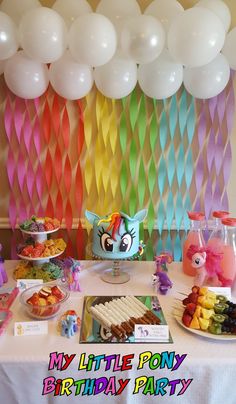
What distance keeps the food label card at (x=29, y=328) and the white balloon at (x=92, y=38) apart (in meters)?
0.91

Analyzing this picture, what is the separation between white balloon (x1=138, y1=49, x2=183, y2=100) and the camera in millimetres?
1321

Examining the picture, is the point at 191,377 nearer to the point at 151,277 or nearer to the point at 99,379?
the point at 99,379

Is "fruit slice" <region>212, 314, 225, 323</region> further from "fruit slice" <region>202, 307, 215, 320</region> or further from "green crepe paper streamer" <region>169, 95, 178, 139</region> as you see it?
"green crepe paper streamer" <region>169, 95, 178, 139</region>

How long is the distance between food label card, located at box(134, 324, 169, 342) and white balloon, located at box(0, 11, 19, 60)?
3.50 ft

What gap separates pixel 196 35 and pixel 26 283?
1.07 m

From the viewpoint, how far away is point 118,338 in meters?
1.02

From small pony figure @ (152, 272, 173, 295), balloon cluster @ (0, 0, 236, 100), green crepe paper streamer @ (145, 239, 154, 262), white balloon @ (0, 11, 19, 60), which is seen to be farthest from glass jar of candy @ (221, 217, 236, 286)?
white balloon @ (0, 11, 19, 60)

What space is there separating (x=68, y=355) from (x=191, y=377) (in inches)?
13.8

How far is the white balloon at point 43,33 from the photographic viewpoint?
116cm

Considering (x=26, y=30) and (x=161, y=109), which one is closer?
(x=26, y=30)

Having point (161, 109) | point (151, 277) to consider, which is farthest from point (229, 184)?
point (151, 277)

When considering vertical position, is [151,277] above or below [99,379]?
above

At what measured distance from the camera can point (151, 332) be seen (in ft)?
3.42

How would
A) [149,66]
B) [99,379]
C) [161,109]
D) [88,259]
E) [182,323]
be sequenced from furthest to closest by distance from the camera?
[88,259] → [161,109] → [149,66] → [182,323] → [99,379]
